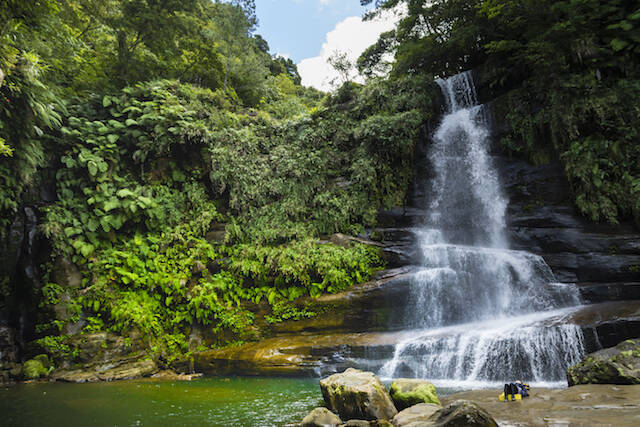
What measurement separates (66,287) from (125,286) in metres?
1.47

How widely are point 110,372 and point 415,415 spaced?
762cm

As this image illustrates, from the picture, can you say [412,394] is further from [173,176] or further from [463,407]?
[173,176]

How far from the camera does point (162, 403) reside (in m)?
5.94

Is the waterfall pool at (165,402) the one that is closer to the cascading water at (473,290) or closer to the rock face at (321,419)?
the rock face at (321,419)

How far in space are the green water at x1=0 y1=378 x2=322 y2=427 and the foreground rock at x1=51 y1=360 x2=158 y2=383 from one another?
0.46 meters

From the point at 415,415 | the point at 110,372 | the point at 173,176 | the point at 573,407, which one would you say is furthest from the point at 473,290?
the point at 173,176

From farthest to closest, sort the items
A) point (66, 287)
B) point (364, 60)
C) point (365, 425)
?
1. point (364, 60)
2. point (66, 287)
3. point (365, 425)

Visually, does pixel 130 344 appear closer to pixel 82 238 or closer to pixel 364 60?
pixel 82 238

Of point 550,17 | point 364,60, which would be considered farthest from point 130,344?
point 364,60

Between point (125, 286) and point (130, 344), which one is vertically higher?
point (125, 286)

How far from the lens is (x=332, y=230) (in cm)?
1188

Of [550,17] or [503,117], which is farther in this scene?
[503,117]

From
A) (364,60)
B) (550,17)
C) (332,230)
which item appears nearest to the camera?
(550,17)

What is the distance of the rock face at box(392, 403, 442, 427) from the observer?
13.7 ft
